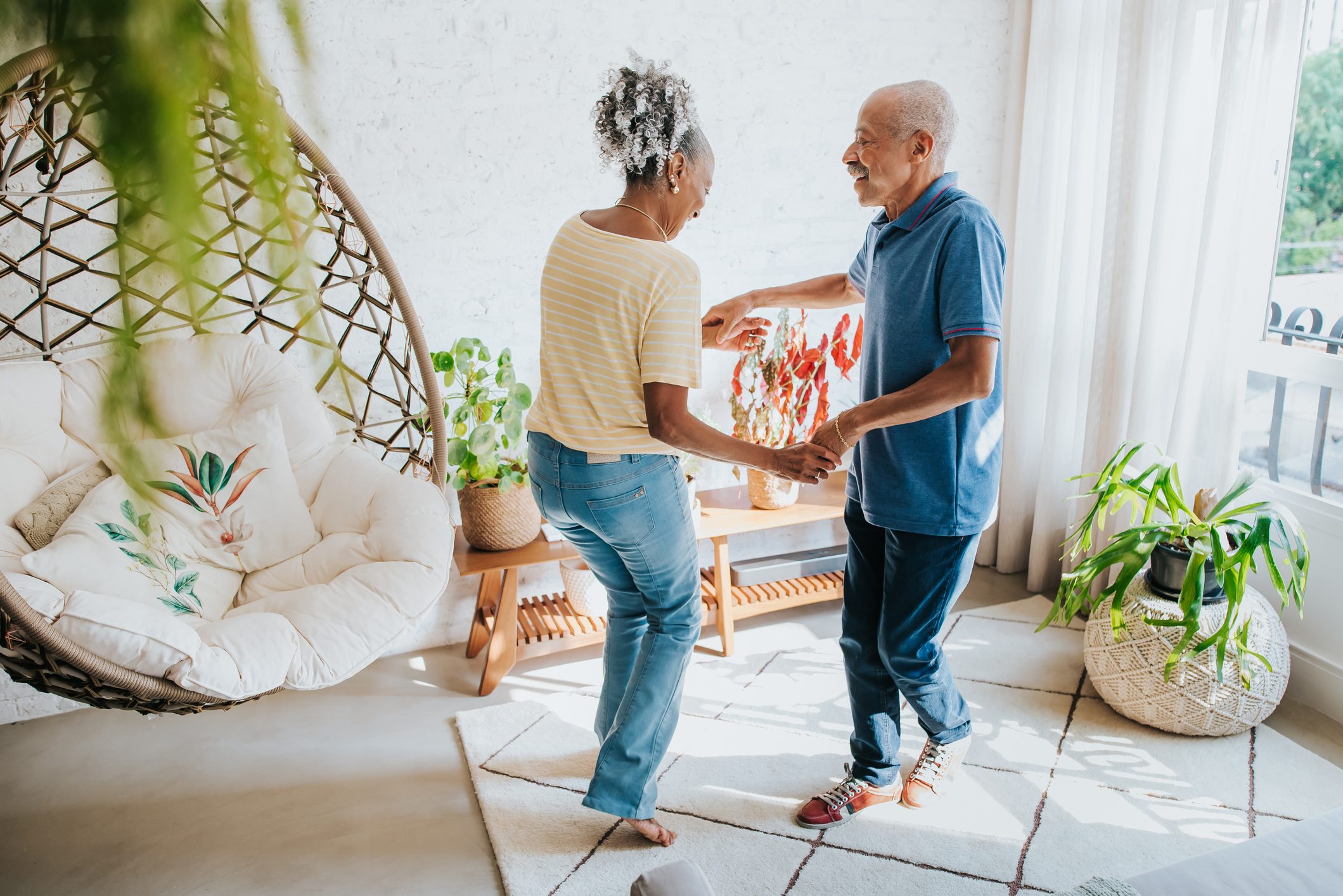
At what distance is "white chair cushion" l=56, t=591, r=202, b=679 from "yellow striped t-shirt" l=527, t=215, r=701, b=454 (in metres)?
0.75

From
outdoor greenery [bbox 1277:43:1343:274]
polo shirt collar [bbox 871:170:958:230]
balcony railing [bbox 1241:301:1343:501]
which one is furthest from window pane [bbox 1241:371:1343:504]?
polo shirt collar [bbox 871:170:958:230]

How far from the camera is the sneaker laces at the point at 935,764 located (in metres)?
2.04

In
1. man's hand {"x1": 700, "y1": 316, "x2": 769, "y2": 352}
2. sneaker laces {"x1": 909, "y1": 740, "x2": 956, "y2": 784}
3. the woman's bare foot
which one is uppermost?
man's hand {"x1": 700, "y1": 316, "x2": 769, "y2": 352}

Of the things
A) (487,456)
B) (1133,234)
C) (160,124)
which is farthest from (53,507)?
(1133,234)

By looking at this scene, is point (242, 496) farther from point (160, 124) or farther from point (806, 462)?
point (160, 124)

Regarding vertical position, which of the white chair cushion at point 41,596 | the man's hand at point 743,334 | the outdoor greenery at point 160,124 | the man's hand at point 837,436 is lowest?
the white chair cushion at point 41,596

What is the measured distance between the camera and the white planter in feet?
8.79

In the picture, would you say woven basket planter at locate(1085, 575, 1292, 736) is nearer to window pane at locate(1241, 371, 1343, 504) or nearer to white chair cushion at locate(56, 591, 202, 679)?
window pane at locate(1241, 371, 1343, 504)

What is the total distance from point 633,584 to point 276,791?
1027mm

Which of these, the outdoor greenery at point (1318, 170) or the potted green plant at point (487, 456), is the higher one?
the outdoor greenery at point (1318, 170)

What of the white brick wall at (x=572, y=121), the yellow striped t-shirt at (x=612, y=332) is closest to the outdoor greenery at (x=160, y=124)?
the yellow striped t-shirt at (x=612, y=332)

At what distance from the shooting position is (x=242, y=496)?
6.93ft

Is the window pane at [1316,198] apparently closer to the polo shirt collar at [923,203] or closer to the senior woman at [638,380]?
the polo shirt collar at [923,203]

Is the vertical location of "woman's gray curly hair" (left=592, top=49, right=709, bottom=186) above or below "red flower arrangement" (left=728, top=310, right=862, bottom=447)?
above
